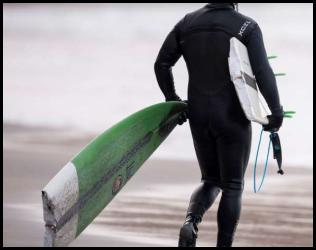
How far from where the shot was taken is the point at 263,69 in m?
8.24

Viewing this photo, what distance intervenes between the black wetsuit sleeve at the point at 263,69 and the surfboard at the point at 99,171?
2.29 ft

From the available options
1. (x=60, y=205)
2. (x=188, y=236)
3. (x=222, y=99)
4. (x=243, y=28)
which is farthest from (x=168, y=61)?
(x=60, y=205)

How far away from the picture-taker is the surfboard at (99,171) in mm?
7816

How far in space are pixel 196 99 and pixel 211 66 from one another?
10.9 inches

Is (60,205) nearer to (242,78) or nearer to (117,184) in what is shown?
(117,184)

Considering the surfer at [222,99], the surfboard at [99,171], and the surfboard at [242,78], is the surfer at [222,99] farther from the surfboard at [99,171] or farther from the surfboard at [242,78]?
the surfboard at [99,171]

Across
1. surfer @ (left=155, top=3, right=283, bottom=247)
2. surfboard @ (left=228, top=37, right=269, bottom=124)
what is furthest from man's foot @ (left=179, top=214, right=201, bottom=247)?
surfboard @ (left=228, top=37, right=269, bottom=124)

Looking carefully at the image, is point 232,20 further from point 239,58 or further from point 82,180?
point 82,180

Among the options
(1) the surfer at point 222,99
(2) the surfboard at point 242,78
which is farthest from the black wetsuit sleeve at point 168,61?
(2) the surfboard at point 242,78

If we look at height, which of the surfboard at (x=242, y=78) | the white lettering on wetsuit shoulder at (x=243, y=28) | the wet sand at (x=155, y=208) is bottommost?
the wet sand at (x=155, y=208)

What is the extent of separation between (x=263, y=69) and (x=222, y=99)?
36 centimetres

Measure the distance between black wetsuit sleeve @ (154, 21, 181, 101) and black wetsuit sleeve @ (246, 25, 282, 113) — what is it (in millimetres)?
597

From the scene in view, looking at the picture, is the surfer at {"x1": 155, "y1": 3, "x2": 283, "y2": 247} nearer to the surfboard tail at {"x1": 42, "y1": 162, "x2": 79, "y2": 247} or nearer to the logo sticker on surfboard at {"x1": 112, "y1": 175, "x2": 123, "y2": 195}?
the logo sticker on surfboard at {"x1": 112, "y1": 175, "x2": 123, "y2": 195}

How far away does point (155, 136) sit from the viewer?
8.84 meters
